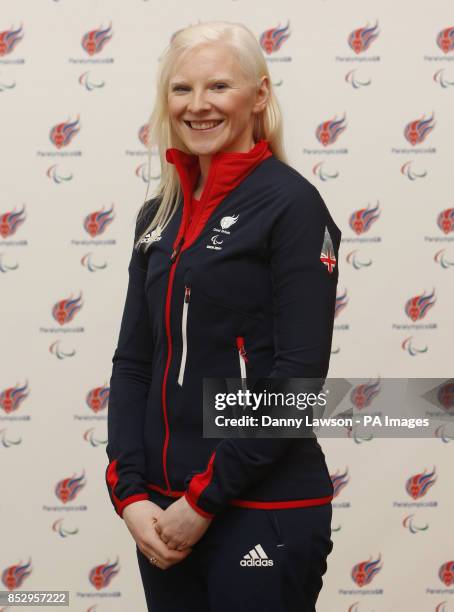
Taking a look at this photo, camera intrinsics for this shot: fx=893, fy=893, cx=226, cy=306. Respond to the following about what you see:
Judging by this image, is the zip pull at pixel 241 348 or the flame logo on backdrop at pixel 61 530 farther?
the flame logo on backdrop at pixel 61 530

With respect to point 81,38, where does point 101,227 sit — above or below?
below

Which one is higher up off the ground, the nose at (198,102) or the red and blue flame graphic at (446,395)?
the nose at (198,102)

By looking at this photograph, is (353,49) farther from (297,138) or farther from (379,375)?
(379,375)

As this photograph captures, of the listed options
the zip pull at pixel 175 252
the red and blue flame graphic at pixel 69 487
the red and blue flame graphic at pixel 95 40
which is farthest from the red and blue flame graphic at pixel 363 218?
the zip pull at pixel 175 252

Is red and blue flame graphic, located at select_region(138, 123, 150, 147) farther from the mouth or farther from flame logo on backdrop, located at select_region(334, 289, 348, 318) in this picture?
the mouth

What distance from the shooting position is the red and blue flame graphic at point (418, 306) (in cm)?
257

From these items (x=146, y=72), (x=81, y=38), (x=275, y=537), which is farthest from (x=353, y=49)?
(x=275, y=537)

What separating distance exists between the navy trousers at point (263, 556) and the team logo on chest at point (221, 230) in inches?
14.9

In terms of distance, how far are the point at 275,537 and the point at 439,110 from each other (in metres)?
1.65

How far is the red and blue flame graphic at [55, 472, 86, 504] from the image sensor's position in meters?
2.61

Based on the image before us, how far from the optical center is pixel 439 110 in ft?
8.32

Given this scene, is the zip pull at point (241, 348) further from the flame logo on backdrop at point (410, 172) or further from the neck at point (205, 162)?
the flame logo on backdrop at point (410, 172)

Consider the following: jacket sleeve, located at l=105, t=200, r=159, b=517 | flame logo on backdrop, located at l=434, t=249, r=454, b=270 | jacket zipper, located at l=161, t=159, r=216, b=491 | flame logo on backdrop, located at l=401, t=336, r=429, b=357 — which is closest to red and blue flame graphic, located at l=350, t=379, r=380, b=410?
flame logo on backdrop, located at l=401, t=336, r=429, b=357

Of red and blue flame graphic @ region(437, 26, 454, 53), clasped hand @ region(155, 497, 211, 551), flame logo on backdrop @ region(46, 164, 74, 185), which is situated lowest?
clasped hand @ region(155, 497, 211, 551)
